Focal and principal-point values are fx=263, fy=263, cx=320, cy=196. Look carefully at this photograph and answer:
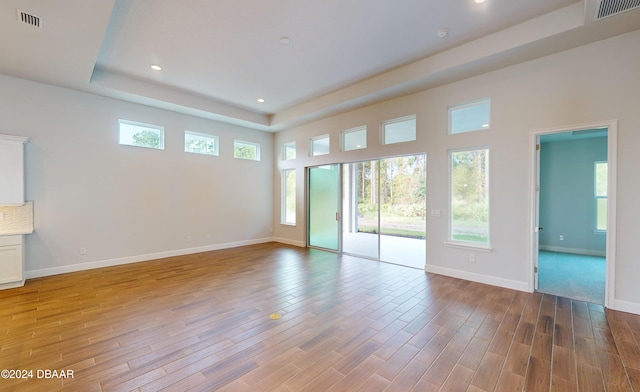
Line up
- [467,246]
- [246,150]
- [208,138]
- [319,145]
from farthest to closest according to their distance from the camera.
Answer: [246,150] < [319,145] < [208,138] < [467,246]

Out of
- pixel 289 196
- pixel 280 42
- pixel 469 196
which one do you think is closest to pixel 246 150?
pixel 289 196

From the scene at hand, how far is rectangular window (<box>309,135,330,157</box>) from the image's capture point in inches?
275

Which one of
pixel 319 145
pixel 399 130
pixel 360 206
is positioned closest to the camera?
pixel 399 130

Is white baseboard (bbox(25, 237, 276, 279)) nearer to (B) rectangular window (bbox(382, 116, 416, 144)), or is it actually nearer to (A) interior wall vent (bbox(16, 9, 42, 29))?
(A) interior wall vent (bbox(16, 9, 42, 29))

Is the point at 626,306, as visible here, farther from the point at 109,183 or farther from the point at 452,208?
the point at 109,183

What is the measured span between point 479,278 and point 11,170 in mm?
7635

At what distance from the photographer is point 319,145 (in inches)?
281

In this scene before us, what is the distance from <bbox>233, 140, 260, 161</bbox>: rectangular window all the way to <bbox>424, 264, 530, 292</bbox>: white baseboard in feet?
17.9

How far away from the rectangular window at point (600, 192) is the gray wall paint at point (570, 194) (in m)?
0.07

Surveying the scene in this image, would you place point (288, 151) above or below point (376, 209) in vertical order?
above

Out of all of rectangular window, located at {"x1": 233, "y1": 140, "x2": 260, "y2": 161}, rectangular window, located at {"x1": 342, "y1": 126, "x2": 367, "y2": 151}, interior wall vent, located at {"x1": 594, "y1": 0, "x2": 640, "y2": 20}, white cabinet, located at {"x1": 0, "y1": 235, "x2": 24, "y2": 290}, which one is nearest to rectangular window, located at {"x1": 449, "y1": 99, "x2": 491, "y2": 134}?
interior wall vent, located at {"x1": 594, "y1": 0, "x2": 640, "y2": 20}

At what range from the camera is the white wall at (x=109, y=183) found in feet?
14.9

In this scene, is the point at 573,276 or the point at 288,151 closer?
the point at 573,276

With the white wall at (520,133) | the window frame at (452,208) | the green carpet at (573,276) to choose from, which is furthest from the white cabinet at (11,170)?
the green carpet at (573,276)
